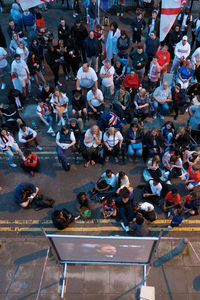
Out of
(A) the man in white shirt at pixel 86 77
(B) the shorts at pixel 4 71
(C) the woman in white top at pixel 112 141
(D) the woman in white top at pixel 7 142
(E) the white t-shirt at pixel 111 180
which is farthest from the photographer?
(B) the shorts at pixel 4 71

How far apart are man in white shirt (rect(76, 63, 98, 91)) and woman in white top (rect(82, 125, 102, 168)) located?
90.7 inches

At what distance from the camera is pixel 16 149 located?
823 cm

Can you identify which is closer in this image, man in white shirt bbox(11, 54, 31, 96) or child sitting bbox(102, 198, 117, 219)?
child sitting bbox(102, 198, 117, 219)

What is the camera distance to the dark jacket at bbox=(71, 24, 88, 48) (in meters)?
11.1

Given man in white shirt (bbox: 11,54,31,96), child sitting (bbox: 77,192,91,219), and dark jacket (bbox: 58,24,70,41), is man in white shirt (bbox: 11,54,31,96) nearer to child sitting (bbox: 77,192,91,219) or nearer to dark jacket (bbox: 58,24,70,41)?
dark jacket (bbox: 58,24,70,41)

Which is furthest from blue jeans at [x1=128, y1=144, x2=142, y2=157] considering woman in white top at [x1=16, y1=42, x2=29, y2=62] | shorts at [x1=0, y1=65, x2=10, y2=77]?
shorts at [x1=0, y1=65, x2=10, y2=77]

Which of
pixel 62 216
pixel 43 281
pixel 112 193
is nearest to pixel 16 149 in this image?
pixel 62 216

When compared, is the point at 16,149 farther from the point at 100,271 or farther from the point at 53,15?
the point at 53,15

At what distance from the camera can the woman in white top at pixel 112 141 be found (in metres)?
7.96

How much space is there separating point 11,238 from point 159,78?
8.20 metres

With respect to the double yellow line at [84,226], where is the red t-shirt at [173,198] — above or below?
above

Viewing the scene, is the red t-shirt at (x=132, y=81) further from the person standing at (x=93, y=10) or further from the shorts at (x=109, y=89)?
the person standing at (x=93, y=10)

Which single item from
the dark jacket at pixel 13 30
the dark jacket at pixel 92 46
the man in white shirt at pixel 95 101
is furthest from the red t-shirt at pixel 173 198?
the dark jacket at pixel 13 30

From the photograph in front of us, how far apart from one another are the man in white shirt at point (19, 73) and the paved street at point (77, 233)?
3.32 m
